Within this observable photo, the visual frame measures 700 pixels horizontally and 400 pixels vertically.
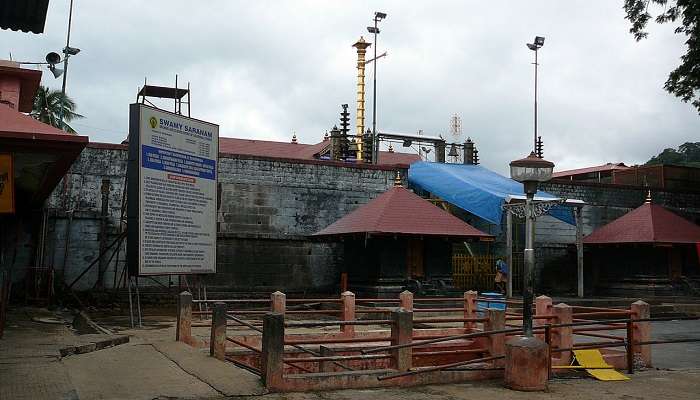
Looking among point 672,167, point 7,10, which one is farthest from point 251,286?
point 672,167

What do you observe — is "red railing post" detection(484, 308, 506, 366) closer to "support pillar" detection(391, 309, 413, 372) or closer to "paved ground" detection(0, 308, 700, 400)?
"paved ground" detection(0, 308, 700, 400)

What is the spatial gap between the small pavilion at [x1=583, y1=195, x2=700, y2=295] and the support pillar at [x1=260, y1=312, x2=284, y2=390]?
18610 millimetres

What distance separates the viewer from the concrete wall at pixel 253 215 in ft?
63.7

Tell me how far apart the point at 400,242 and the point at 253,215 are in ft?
16.6

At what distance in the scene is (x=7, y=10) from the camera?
538 cm

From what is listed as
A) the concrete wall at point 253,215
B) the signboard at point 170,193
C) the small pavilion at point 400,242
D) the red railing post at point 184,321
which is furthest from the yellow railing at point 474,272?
the red railing post at point 184,321

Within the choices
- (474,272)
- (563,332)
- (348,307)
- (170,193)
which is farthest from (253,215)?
(563,332)

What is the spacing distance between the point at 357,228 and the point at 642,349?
30.6 feet

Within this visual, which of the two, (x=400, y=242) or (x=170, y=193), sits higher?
(x=170, y=193)

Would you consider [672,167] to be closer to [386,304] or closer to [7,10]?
[386,304]

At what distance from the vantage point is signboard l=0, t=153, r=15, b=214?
937 centimetres

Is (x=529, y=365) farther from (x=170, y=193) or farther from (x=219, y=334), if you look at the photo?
(x=170, y=193)

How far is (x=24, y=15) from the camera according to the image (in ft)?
17.9

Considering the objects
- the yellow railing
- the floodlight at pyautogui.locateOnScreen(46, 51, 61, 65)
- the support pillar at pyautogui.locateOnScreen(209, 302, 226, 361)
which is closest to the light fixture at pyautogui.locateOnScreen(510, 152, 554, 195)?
the support pillar at pyautogui.locateOnScreen(209, 302, 226, 361)
